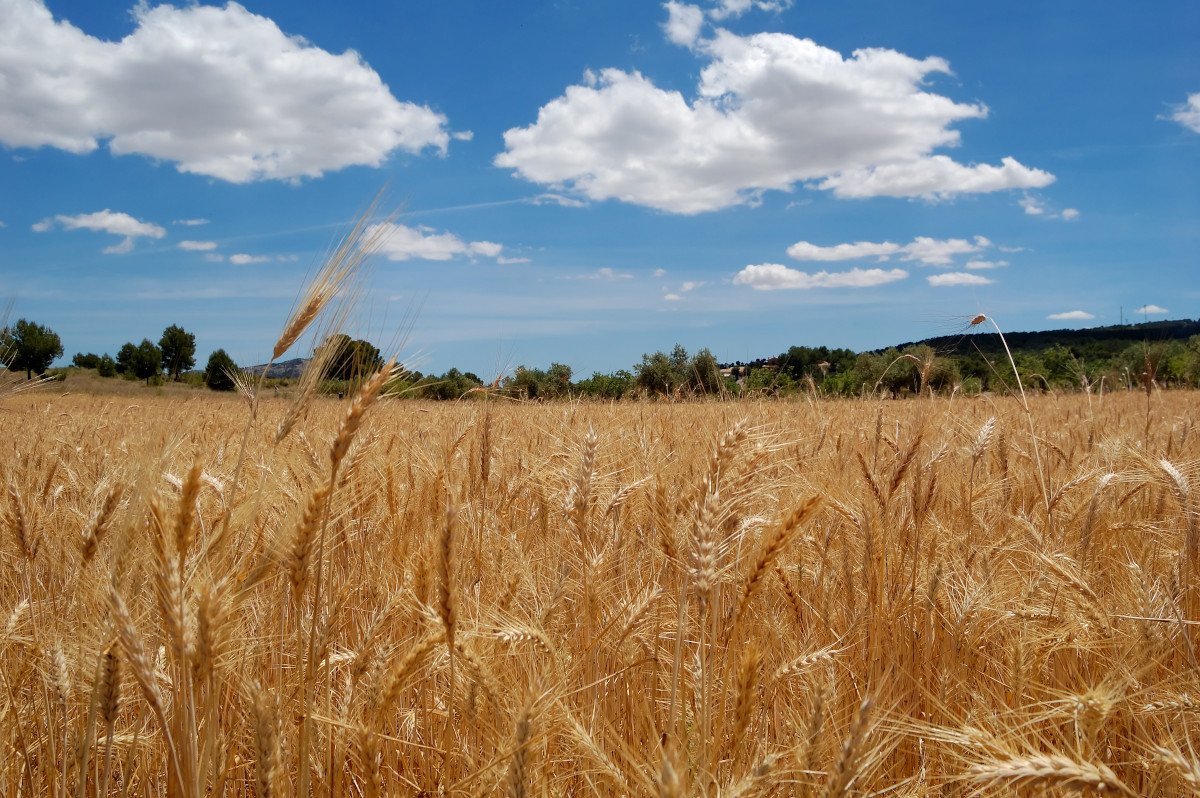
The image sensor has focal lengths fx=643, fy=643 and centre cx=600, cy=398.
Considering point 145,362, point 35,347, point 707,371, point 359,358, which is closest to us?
point 359,358

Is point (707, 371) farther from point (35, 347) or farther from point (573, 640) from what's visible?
point (35, 347)

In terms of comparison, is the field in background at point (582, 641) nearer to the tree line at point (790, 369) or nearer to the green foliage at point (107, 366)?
the tree line at point (790, 369)

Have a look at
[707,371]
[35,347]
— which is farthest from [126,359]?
[707,371]

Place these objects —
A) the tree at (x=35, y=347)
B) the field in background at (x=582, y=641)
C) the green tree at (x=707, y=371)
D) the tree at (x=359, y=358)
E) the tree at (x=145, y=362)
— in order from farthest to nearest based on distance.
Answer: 1. the tree at (x=145, y=362)
2. the tree at (x=35, y=347)
3. the green tree at (x=707, y=371)
4. the tree at (x=359, y=358)
5. the field in background at (x=582, y=641)

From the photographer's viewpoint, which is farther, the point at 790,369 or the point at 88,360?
the point at 88,360

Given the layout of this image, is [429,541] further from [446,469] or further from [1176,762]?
[1176,762]

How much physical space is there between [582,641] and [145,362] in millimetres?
75750

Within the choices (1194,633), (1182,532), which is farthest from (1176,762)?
(1182,532)

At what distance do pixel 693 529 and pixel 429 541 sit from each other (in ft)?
2.02

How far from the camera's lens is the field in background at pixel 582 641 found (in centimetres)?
104

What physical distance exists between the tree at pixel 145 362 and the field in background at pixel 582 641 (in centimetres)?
7271

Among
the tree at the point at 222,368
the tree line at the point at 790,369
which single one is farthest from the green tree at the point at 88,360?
the tree at the point at 222,368

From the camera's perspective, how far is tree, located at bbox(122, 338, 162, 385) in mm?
62938

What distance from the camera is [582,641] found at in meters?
1.72
